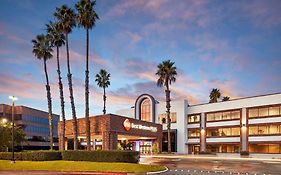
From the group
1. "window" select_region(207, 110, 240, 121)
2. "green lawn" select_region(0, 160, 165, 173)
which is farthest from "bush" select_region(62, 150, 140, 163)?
"window" select_region(207, 110, 240, 121)

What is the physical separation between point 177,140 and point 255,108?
22377 millimetres

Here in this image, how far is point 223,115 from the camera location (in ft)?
249

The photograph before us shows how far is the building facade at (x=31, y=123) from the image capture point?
112062mm

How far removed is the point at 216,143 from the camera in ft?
251

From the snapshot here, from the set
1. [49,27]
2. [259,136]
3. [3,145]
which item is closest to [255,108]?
[259,136]

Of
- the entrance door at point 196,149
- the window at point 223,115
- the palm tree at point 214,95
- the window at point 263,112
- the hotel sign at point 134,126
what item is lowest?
the entrance door at point 196,149

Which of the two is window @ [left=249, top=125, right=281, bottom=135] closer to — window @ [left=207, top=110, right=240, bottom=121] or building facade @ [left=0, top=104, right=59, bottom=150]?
window @ [left=207, top=110, right=240, bottom=121]

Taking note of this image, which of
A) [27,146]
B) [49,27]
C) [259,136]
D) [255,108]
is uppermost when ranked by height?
[49,27]

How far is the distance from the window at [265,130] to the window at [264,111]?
2.40m

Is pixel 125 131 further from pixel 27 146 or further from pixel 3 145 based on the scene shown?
pixel 27 146

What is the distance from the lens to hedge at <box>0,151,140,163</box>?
34.5 meters

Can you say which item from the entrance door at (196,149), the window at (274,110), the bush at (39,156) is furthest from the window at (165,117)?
the bush at (39,156)

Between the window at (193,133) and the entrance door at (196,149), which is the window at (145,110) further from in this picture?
the entrance door at (196,149)

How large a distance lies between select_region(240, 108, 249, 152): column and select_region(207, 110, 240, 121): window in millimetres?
1872
